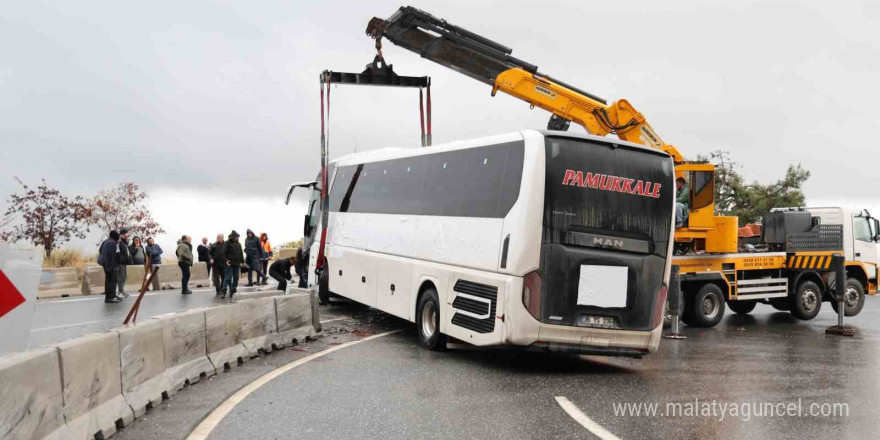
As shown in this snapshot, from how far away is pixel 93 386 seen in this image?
6.30m

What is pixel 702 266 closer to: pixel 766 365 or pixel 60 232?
pixel 766 365

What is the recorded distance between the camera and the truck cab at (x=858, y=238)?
61.4 feet

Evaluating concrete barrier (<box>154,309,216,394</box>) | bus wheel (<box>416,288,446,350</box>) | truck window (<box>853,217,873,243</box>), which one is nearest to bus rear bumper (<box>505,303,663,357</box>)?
bus wheel (<box>416,288,446,350</box>)

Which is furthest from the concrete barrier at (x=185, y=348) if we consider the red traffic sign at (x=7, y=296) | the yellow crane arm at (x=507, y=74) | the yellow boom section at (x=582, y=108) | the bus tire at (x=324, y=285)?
the yellow boom section at (x=582, y=108)

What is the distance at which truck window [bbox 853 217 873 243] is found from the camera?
18966mm

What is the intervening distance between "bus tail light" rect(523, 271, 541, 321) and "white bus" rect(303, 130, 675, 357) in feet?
0.04

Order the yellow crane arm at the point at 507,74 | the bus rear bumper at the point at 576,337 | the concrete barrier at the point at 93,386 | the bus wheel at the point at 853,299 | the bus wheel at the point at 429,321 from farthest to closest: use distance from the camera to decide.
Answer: the bus wheel at the point at 853,299
the yellow crane arm at the point at 507,74
the bus wheel at the point at 429,321
the bus rear bumper at the point at 576,337
the concrete barrier at the point at 93,386

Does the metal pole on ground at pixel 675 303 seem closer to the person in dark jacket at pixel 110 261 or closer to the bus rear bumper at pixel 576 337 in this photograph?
the bus rear bumper at pixel 576 337

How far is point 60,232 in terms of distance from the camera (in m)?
38.6

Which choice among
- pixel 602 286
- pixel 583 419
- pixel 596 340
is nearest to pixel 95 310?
pixel 596 340

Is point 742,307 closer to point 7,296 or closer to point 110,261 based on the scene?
point 110,261

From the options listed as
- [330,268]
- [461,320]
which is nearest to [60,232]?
[330,268]

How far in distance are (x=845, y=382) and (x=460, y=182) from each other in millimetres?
5770

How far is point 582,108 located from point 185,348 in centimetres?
1178
